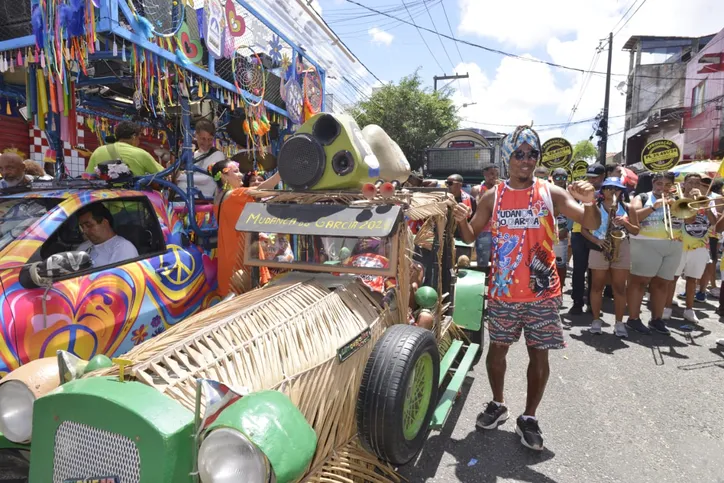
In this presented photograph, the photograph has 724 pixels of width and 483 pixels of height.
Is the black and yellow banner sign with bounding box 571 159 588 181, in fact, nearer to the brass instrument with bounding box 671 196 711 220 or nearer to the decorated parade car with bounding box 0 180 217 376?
the brass instrument with bounding box 671 196 711 220

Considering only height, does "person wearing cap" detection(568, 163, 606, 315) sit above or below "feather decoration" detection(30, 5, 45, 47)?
below

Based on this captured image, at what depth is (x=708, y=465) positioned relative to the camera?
3037mm

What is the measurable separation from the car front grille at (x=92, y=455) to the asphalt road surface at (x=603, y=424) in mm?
1930

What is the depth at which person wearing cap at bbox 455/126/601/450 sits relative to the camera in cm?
307

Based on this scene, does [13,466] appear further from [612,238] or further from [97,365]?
[612,238]

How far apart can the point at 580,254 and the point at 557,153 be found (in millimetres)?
3923

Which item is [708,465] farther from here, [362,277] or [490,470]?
[362,277]

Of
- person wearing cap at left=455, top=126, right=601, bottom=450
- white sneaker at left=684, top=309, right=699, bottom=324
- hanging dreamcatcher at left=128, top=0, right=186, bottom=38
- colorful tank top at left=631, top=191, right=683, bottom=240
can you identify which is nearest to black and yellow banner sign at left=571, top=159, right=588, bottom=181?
white sneaker at left=684, top=309, right=699, bottom=324

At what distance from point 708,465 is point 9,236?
478 centimetres

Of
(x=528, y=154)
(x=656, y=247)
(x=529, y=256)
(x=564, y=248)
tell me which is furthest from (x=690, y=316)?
(x=528, y=154)

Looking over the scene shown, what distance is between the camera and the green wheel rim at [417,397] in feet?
8.20

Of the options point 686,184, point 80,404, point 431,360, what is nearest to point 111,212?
point 80,404

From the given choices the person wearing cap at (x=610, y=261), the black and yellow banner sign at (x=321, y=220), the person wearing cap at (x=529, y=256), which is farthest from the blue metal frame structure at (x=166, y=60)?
the person wearing cap at (x=610, y=261)

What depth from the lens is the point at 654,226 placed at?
5.67 metres
